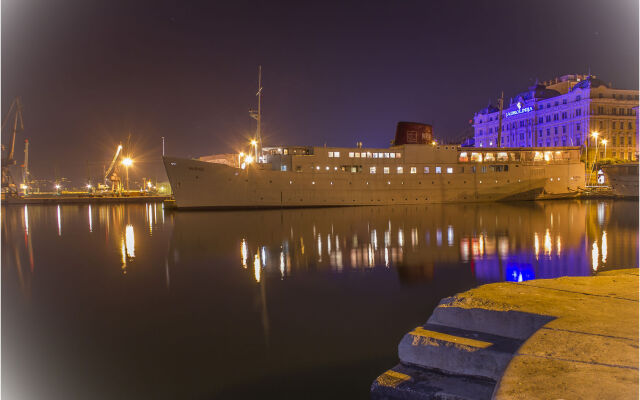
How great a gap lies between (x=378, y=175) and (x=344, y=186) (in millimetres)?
3490

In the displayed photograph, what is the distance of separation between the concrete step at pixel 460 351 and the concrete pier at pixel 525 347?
0.01 meters

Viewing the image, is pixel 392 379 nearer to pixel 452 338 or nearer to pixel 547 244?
pixel 452 338

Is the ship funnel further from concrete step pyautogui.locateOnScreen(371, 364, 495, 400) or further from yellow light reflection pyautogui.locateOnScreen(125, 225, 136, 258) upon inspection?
concrete step pyautogui.locateOnScreen(371, 364, 495, 400)

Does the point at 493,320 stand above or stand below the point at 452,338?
above

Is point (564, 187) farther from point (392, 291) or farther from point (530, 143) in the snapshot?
point (392, 291)

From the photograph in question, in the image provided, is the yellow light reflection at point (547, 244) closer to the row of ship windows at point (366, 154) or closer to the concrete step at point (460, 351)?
the concrete step at point (460, 351)

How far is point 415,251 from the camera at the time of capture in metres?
15.1

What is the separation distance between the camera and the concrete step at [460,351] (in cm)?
452

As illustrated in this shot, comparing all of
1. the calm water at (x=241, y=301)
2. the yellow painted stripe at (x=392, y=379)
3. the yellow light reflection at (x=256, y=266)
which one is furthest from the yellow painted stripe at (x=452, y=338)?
the yellow light reflection at (x=256, y=266)

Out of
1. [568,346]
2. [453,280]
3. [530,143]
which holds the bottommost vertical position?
[453,280]

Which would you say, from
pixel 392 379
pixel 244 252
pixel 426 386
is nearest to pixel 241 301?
pixel 392 379

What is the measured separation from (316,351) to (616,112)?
263ft

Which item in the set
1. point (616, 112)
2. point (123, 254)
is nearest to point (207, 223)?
point (123, 254)

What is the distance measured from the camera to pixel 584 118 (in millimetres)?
67750
